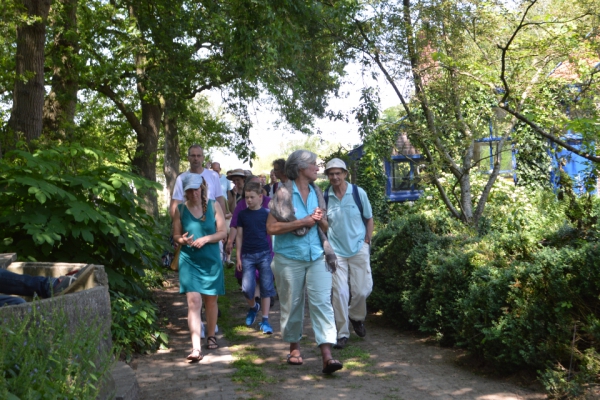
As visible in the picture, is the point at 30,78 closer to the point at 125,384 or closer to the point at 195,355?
the point at 195,355

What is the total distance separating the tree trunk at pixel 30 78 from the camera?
1080 centimetres

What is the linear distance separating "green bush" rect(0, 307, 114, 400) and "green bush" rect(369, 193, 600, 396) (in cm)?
341

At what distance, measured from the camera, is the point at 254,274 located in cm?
905

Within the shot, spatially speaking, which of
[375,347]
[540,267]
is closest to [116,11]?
[375,347]

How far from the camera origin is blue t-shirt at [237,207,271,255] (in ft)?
29.5

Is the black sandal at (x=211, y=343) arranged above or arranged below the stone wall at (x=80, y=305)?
below

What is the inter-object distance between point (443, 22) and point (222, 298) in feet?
18.2

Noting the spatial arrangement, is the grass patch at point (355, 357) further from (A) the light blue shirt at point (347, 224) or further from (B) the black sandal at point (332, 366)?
(A) the light blue shirt at point (347, 224)

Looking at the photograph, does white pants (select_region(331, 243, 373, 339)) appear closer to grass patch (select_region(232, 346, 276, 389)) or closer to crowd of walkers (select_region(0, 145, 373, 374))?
crowd of walkers (select_region(0, 145, 373, 374))

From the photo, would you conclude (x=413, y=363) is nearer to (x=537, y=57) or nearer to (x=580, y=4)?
(x=537, y=57)

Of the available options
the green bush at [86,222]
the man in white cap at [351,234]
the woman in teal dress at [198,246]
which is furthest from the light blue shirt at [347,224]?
the green bush at [86,222]

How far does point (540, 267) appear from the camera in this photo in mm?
5801

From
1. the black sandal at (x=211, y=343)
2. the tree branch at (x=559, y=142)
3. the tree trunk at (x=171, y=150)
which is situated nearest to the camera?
the tree branch at (x=559, y=142)

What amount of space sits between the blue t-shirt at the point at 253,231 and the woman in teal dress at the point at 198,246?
134cm
